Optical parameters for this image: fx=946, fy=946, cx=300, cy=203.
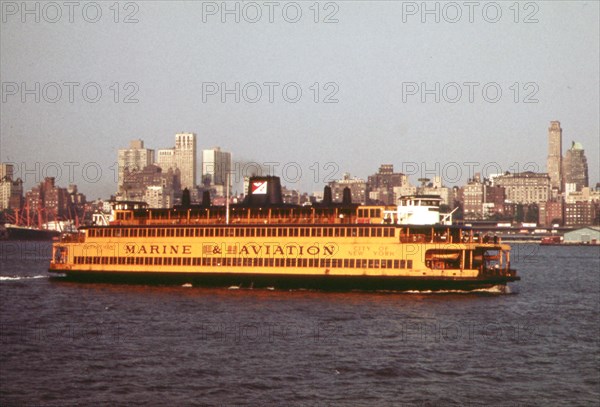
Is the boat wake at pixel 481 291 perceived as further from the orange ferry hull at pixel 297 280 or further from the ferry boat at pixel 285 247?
the ferry boat at pixel 285 247

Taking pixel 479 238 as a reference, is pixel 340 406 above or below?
below

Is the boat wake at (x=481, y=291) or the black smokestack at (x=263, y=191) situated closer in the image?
the boat wake at (x=481, y=291)

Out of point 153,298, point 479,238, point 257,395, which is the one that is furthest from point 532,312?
point 257,395

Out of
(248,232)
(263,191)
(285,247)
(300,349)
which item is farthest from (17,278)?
(300,349)

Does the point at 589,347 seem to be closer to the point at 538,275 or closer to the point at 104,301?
the point at 104,301

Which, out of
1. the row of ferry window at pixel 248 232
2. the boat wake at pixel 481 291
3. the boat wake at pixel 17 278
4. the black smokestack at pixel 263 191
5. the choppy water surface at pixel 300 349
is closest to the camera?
the choppy water surface at pixel 300 349

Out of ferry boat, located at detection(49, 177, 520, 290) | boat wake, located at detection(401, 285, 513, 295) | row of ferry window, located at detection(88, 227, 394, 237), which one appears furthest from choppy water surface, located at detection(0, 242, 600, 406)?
row of ferry window, located at detection(88, 227, 394, 237)

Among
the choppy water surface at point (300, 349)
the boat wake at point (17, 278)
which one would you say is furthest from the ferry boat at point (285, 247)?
the boat wake at point (17, 278)
